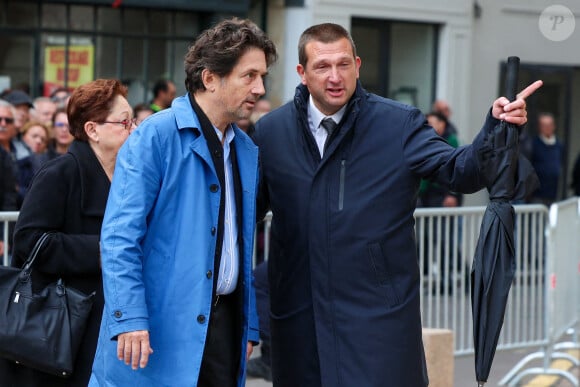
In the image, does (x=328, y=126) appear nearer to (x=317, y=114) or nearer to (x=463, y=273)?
(x=317, y=114)

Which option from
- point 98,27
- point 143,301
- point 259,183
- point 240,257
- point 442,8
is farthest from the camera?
point 442,8

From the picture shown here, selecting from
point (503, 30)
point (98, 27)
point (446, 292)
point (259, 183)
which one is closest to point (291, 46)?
point (98, 27)

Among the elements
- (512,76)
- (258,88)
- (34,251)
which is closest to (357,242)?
(258,88)

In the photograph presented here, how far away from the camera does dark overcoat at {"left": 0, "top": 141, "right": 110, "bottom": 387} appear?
5.28 meters

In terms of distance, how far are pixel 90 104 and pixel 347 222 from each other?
1249 mm

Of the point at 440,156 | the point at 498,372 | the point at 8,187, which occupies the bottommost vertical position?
the point at 498,372

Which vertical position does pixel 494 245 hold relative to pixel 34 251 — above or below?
above

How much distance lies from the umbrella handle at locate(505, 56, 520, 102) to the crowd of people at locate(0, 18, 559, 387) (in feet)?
0.13

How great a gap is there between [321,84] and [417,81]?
13.3 metres

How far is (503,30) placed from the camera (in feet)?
60.8

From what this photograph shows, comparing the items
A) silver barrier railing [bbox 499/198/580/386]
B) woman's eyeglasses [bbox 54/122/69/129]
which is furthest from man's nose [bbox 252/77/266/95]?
woman's eyeglasses [bbox 54/122/69/129]

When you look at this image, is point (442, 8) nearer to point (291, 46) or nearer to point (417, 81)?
point (417, 81)

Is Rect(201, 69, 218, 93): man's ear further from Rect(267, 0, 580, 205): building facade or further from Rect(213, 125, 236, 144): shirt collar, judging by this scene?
Rect(267, 0, 580, 205): building facade

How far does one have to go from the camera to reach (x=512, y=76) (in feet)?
14.7
